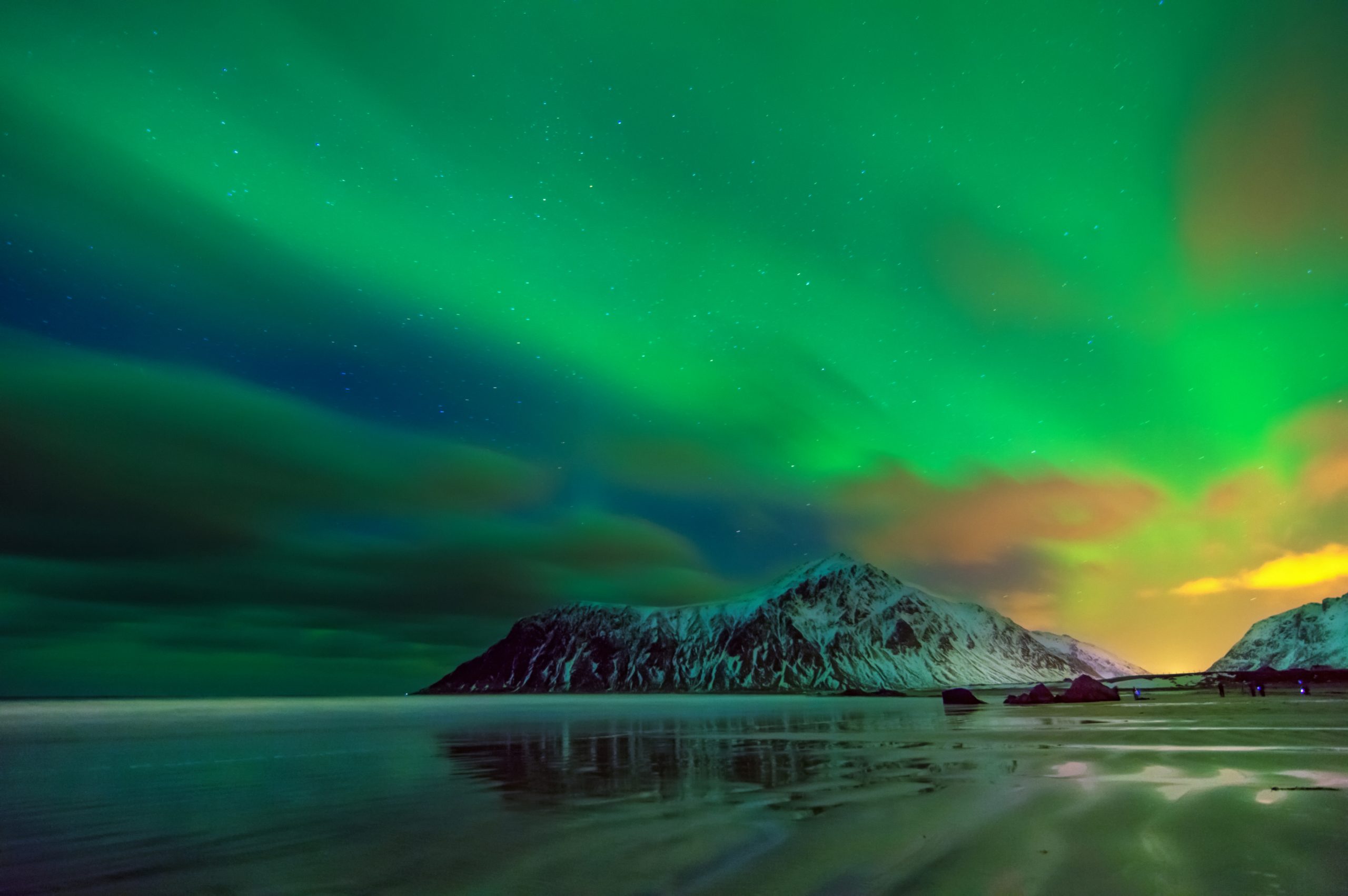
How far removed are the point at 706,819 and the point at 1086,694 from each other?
99.5 m

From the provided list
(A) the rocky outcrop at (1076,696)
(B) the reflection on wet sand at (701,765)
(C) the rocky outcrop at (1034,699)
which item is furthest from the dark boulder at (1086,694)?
(B) the reflection on wet sand at (701,765)

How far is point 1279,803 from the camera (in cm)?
1633

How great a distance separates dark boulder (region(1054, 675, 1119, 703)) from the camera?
9538 centimetres

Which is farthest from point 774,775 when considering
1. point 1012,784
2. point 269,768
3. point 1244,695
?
point 1244,695

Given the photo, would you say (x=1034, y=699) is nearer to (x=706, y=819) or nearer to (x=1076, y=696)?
(x=1076, y=696)

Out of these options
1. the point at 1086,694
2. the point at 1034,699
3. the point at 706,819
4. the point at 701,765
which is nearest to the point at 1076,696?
the point at 1086,694

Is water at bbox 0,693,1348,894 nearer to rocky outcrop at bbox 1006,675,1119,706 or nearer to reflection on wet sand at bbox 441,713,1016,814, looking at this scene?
reflection on wet sand at bbox 441,713,1016,814

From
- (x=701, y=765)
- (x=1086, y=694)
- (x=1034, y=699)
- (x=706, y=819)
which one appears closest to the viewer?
(x=706, y=819)

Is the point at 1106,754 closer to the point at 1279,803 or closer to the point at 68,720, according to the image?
the point at 1279,803

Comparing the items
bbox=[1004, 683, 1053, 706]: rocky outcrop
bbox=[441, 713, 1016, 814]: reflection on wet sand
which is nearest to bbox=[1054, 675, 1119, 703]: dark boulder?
bbox=[1004, 683, 1053, 706]: rocky outcrop

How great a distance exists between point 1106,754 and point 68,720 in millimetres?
124579

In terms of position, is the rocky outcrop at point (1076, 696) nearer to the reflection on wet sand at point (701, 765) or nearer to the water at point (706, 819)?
the reflection on wet sand at point (701, 765)

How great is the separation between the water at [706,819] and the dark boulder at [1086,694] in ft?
200

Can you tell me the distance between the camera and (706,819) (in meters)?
17.2
